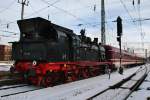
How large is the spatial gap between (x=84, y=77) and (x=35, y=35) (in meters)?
7.35

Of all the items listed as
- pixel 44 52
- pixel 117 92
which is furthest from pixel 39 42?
pixel 117 92

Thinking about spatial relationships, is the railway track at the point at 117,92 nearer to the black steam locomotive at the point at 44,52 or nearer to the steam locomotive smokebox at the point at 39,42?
the black steam locomotive at the point at 44,52

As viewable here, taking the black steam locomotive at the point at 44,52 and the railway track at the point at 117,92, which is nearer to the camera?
the railway track at the point at 117,92

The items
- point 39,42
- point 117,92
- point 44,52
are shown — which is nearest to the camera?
point 117,92

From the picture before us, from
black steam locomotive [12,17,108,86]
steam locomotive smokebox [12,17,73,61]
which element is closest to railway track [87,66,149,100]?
black steam locomotive [12,17,108,86]

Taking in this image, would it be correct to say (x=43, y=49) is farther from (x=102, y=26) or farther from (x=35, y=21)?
(x=102, y=26)

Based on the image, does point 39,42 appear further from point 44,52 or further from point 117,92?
point 117,92

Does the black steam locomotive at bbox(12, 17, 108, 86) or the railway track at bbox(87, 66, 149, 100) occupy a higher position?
the black steam locomotive at bbox(12, 17, 108, 86)

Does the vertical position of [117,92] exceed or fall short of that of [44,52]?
it falls short

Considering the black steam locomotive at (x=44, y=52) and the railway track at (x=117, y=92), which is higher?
the black steam locomotive at (x=44, y=52)

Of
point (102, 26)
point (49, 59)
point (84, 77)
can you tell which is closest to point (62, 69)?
point (49, 59)

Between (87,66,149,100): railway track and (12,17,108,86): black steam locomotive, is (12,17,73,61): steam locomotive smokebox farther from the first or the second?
(87,66,149,100): railway track

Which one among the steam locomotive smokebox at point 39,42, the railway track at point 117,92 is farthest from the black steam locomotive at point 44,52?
the railway track at point 117,92

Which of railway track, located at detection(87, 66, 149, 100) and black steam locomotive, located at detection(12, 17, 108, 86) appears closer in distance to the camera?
railway track, located at detection(87, 66, 149, 100)
